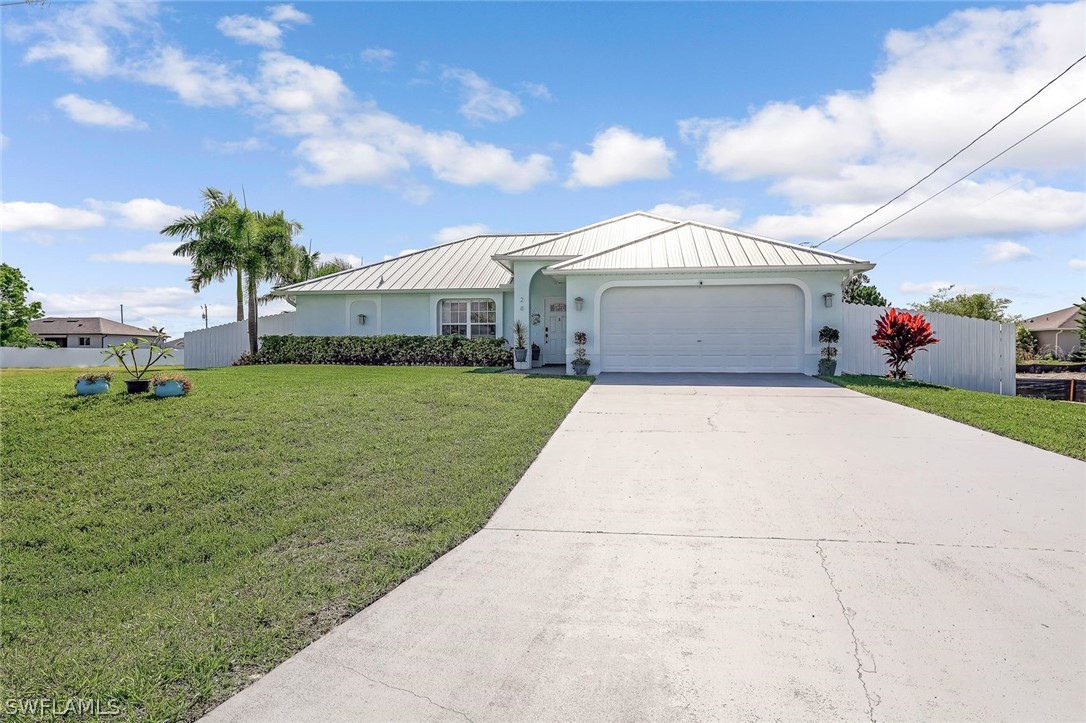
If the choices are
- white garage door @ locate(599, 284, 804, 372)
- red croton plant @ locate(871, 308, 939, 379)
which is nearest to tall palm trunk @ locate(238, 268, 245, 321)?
white garage door @ locate(599, 284, 804, 372)

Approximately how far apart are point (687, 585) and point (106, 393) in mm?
9203

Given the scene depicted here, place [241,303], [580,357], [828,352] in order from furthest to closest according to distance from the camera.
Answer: [241,303] < [580,357] < [828,352]

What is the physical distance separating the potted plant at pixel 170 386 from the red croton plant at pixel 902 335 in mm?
14325

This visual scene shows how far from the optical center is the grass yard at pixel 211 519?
3.15 m

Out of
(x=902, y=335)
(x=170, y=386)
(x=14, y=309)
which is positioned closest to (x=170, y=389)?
(x=170, y=386)

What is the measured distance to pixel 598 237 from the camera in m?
19.3

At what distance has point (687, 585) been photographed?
3.79 meters

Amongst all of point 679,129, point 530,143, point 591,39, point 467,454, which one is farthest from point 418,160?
point 467,454

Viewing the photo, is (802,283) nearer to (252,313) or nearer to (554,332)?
(554,332)

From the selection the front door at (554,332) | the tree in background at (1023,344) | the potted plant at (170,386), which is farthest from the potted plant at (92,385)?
the tree in background at (1023,344)

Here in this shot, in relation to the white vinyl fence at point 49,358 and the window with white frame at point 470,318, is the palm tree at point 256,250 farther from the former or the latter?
the white vinyl fence at point 49,358

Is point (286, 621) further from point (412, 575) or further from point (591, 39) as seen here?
point (591, 39)

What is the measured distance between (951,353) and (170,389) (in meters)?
17.2

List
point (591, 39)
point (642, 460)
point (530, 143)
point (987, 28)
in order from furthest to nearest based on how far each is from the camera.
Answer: point (530, 143)
point (591, 39)
point (987, 28)
point (642, 460)
